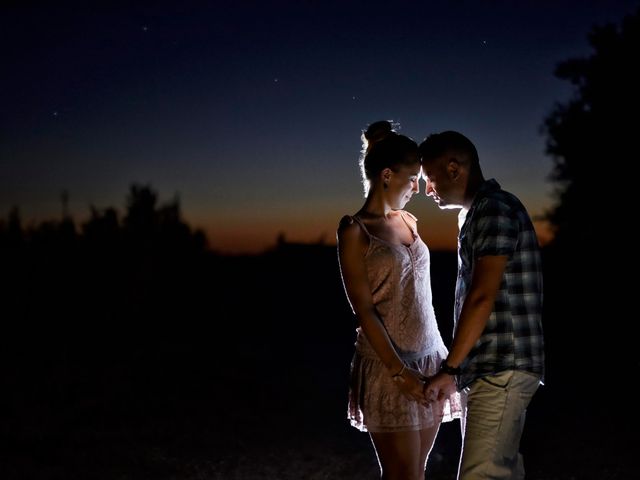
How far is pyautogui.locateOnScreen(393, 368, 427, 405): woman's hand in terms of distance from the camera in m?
2.80

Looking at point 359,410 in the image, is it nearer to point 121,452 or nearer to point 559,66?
point 121,452

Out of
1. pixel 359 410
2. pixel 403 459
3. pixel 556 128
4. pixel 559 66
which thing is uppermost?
pixel 559 66

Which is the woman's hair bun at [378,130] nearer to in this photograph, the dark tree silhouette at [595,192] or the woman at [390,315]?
the woman at [390,315]

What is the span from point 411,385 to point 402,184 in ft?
2.93

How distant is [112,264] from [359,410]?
1078 centimetres

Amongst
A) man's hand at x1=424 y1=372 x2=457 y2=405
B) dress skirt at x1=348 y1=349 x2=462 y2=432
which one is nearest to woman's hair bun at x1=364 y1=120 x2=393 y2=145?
dress skirt at x1=348 y1=349 x2=462 y2=432

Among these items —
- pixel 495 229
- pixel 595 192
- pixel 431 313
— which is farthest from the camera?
pixel 595 192

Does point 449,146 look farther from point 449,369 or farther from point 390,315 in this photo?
point 449,369

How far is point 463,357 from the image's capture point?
2.60 meters

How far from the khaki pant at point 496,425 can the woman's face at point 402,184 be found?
891 mm

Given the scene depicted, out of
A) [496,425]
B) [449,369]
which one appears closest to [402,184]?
[449,369]

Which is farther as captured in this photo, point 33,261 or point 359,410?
point 33,261

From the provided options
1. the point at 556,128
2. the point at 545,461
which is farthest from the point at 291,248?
the point at 545,461

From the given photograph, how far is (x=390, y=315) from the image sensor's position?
2906 millimetres
